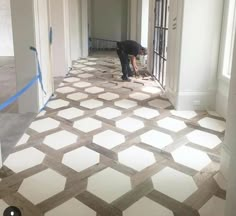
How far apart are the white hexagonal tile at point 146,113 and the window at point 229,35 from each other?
1.08 m

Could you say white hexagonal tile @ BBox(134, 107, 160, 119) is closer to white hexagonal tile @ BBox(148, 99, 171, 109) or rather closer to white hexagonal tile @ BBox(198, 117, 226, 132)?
white hexagonal tile @ BBox(148, 99, 171, 109)

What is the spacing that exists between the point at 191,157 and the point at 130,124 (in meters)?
1.05

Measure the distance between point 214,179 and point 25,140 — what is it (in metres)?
1.99

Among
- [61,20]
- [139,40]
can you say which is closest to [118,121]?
[61,20]

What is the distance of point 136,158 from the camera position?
2.88m

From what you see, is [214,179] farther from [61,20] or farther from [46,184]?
[61,20]

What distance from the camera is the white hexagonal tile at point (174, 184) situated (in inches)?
90.8

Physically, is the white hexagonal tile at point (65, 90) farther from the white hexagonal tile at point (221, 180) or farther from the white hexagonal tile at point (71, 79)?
the white hexagonal tile at point (221, 180)

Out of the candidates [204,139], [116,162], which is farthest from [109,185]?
[204,139]

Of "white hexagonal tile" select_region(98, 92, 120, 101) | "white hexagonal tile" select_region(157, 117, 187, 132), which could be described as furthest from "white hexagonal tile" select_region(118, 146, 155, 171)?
"white hexagonal tile" select_region(98, 92, 120, 101)

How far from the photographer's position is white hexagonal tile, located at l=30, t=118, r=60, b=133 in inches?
140

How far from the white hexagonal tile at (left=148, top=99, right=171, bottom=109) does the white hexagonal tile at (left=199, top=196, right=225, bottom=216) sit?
237cm

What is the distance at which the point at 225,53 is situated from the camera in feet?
13.1

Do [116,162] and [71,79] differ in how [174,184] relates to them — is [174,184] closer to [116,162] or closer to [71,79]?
[116,162]
